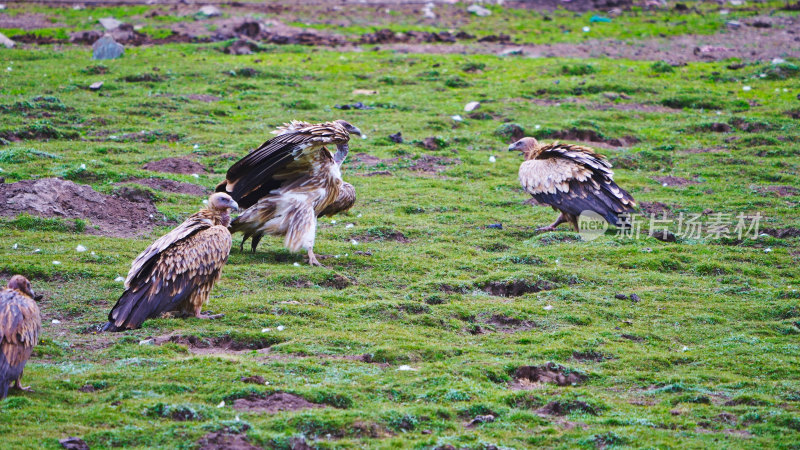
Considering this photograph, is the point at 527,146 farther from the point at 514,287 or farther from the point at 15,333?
the point at 15,333

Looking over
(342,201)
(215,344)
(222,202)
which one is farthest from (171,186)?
(215,344)

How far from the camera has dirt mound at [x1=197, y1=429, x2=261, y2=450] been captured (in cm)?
559

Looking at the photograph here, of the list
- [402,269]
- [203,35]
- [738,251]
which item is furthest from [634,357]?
[203,35]

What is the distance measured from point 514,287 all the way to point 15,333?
18.2 feet

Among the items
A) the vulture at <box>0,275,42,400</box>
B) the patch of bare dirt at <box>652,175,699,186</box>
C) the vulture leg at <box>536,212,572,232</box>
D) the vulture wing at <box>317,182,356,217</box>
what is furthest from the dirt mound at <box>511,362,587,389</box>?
the patch of bare dirt at <box>652,175,699,186</box>

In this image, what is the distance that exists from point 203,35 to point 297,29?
341 cm

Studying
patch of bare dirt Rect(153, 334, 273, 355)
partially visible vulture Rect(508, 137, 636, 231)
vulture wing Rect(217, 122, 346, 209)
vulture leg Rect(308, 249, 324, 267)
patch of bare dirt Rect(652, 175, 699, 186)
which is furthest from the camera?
patch of bare dirt Rect(652, 175, 699, 186)

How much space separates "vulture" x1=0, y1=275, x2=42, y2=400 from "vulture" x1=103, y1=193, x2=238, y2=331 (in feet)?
4.01

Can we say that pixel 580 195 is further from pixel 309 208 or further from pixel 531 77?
pixel 531 77

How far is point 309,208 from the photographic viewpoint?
35.5 feet

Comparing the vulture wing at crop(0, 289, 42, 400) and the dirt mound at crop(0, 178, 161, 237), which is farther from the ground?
the vulture wing at crop(0, 289, 42, 400)

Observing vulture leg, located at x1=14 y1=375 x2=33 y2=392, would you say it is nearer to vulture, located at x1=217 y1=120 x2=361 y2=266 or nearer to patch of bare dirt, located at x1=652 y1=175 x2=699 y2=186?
→ vulture, located at x1=217 y1=120 x2=361 y2=266

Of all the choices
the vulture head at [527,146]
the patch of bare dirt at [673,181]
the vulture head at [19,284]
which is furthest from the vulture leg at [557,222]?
the vulture head at [19,284]

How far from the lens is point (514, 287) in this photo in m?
9.91
